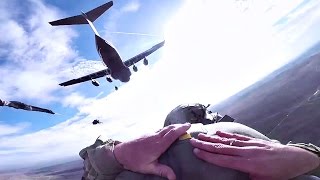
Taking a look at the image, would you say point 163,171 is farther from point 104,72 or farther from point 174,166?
point 104,72

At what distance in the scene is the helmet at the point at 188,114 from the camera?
7.02 metres

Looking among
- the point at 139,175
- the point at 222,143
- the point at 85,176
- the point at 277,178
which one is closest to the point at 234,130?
the point at 222,143

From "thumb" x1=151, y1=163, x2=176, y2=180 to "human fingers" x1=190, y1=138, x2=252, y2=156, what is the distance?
1.50 ft

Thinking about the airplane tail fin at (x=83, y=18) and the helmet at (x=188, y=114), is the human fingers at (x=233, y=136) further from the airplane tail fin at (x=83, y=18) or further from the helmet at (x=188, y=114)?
the airplane tail fin at (x=83, y=18)

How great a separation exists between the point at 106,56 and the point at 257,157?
4362 cm

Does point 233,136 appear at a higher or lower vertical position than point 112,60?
lower

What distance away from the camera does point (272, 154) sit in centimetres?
388

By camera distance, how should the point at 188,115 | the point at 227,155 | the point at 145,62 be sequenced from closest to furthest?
the point at 227,155 → the point at 188,115 → the point at 145,62

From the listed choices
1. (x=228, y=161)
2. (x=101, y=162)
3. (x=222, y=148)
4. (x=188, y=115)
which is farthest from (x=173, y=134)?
(x=188, y=115)

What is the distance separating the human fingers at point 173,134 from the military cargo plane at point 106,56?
42632 mm

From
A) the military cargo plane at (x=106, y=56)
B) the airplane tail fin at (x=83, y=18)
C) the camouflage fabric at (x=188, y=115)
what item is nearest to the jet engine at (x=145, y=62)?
the military cargo plane at (x=106, y=56)

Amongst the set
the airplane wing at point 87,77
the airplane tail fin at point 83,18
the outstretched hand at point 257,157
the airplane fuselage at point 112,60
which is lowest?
the outstretched hand at point 257,157

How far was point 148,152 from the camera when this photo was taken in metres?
4.05

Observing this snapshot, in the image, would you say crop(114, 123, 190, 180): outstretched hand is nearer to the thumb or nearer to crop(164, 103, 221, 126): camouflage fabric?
the thumb
